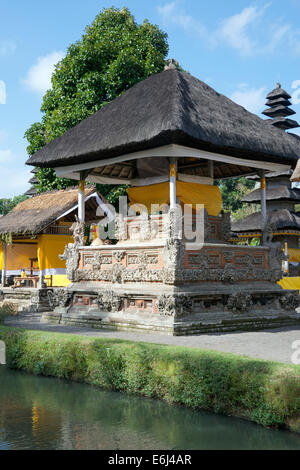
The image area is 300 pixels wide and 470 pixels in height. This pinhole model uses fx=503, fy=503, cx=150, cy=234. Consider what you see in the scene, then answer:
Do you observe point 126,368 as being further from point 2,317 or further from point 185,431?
point 2,317

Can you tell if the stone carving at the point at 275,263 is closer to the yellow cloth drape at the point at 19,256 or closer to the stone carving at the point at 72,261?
the stone carving at the point at 72,261

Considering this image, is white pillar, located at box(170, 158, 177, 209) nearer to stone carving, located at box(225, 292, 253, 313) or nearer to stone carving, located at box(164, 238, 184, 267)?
stone carving, located at box(164, 238, 184, 267)

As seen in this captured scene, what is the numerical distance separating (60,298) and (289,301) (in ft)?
20.7

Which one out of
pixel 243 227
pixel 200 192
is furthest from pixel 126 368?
pixel 243 227

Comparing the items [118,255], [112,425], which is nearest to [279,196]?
[118,255]

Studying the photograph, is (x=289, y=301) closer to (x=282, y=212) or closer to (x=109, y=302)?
(x=109, y=302)

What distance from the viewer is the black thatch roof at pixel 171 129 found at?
38.3 feet

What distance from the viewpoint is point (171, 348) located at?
23.1 ft

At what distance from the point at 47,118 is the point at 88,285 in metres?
13.3

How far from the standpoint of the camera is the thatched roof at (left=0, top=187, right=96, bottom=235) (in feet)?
67.5

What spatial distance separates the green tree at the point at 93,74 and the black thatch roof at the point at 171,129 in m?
8.13

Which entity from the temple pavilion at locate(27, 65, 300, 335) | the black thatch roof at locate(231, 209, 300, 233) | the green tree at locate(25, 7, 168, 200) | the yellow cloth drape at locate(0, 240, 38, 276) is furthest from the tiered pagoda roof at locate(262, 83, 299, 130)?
the temple pavilion at locate(27, 65, 300, 335)

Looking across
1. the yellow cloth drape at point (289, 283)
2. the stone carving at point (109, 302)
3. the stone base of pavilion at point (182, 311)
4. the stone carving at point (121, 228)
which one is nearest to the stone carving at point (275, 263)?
the stone base of pavilion at point (182, 311)

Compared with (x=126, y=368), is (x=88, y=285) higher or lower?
higher
